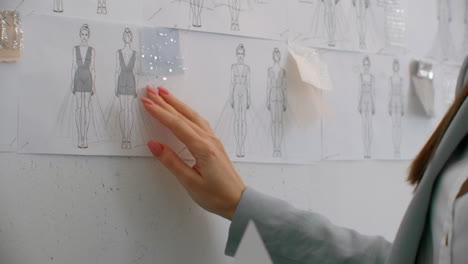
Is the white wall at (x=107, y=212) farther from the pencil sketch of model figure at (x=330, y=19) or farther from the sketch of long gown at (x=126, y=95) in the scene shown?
the pencil sketch of model figure at (x=330, y=19)

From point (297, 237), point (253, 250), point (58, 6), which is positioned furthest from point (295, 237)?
point (58, 6)

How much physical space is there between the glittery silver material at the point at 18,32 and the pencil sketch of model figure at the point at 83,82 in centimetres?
7

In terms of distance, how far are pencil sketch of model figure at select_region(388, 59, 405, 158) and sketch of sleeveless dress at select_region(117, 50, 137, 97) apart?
57 centimetres

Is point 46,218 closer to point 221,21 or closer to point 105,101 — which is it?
point 105,101

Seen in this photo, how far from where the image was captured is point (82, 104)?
65cm

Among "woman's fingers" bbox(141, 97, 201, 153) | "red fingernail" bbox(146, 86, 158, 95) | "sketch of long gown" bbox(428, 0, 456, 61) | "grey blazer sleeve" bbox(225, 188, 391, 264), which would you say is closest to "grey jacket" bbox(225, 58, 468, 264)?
"grey blazer sleeve" bbox(225, 188, 391, 264)

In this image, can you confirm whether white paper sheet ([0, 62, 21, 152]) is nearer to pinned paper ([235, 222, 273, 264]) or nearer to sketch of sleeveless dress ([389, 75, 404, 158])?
pinned paper ([235, 222, 273, 264])

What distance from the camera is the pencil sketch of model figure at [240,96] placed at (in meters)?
0.76

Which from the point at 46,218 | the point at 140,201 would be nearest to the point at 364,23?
the point at 140,201

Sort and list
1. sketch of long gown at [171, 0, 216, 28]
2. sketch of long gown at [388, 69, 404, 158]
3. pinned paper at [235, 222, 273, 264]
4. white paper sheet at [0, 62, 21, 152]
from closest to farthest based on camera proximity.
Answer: pinned paper at [235, 222, 273, 264] → white paper sheet at [0, 62, 21, 152] → sketch of long gown at [171, 0, 216, 28] → sketch of long gown at [388, 69, 404, 158]

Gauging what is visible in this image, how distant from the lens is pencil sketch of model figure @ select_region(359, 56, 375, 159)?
0.90 metres

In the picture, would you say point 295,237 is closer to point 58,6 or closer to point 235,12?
point 235,12

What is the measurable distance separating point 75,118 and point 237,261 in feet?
1.26

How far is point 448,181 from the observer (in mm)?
474
